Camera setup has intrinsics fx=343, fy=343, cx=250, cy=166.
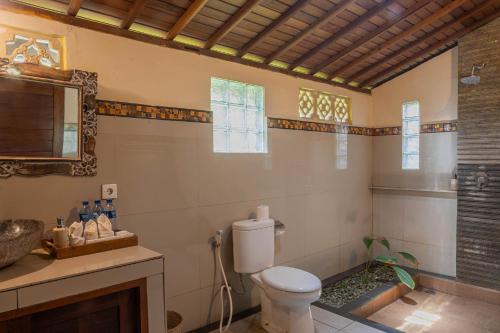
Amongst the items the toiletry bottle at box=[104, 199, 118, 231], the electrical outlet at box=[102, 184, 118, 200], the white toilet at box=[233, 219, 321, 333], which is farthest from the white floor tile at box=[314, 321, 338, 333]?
the electrical outlet at box=[102, 184, 118, 200]

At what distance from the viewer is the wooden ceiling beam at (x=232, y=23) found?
7.39 ft

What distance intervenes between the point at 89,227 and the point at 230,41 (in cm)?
172

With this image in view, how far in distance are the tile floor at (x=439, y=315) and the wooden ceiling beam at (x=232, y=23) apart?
2716mm

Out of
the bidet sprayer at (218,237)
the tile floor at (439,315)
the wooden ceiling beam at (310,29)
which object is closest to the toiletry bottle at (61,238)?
the bidet sprayer at (218,237)

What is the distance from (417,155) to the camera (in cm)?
387

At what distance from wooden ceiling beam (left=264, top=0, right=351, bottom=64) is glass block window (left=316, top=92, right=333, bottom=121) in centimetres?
86

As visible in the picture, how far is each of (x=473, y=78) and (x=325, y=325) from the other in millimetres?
2583

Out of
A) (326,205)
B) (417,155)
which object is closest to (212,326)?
(326,205)

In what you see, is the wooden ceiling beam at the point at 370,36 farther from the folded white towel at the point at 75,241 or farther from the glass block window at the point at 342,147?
the folded white towel at the point at 75,241

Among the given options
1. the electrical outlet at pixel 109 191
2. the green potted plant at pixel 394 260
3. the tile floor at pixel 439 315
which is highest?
the electrical outlet at pixel 109 191

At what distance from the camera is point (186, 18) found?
2207mm

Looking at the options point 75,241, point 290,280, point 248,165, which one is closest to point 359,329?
point 290,280

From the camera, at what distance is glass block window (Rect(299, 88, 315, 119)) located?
3.43 meters

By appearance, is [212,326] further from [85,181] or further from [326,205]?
[326,205]
